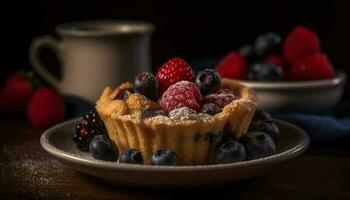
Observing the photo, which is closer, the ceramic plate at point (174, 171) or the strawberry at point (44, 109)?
the ceramic plate at point (174, 171)

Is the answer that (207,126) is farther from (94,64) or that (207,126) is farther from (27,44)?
(27,44)

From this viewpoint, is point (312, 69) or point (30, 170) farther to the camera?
point (312, 69)

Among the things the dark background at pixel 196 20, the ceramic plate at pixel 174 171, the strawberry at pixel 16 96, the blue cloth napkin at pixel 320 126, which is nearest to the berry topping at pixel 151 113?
the ceramic plate at pixel 174 171

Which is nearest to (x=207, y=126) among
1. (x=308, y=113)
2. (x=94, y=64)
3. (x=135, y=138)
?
(x=135, y=138)

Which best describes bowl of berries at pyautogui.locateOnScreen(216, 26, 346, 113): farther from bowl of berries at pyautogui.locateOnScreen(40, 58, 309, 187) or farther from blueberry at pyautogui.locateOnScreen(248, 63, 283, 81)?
bowl of berries at pyautogui.locateOnScreen(40, 58, 309, 187)

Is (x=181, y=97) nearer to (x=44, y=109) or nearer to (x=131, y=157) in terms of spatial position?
(x=131, y=157)

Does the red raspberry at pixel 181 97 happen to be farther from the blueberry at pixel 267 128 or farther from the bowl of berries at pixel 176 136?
the blueberry at pixel 267 128

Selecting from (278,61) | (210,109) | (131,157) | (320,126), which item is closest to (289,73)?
(278,61)
